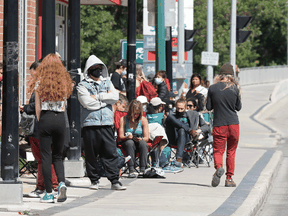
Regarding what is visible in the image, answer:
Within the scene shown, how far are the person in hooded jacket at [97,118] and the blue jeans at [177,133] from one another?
127 inches

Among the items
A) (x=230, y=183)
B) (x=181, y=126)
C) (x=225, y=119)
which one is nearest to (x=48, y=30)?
(x=225, y=119)

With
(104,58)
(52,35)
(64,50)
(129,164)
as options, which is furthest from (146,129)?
(104,58)

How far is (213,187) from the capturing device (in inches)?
375

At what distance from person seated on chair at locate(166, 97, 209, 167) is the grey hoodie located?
11.1 feet

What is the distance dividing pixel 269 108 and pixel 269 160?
19722mm

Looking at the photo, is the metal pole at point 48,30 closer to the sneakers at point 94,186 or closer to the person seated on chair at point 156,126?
the sneakers at point 94,186

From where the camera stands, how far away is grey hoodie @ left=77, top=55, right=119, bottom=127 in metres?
8.83

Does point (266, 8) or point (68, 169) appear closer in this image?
point (68, 169)

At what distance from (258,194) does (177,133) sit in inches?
151

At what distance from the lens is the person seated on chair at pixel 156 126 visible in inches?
451

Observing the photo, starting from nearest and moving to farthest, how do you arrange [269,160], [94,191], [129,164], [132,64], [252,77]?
[94,191] → [129,164] → [132,64] → [269,160] → [252,77]

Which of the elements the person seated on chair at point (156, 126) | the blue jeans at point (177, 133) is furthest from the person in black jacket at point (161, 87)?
the person seated on chair at point (156, 126)

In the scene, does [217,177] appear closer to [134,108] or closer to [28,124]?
[134,108]

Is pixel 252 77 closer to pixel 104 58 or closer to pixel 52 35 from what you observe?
pixel 104 58
